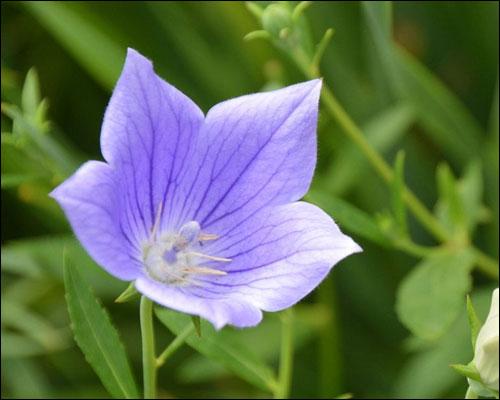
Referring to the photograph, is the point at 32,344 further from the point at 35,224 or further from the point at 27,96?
the point at 27,96

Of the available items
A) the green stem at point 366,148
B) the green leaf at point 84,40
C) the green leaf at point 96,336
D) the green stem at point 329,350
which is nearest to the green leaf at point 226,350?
the green leaf at point 96,336

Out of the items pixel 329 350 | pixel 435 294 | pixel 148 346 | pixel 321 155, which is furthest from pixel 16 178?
pixel 321 155

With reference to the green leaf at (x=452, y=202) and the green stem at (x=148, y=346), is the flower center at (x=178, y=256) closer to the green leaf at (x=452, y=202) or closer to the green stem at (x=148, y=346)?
the green stem at (x=148, y=346)

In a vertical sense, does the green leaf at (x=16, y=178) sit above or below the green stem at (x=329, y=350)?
above

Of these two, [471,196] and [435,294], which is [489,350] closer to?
[435,294]

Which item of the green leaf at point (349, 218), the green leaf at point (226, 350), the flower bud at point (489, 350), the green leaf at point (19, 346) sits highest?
the green leaf at point (349, 218)

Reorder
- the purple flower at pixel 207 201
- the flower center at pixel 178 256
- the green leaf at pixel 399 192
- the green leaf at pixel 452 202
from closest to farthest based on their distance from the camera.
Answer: the purple flower at pixel 207 201 < the flower center at pixel 178 256 < the green leaf at pixel 399 192 < the green leaf at pixel 452 202
